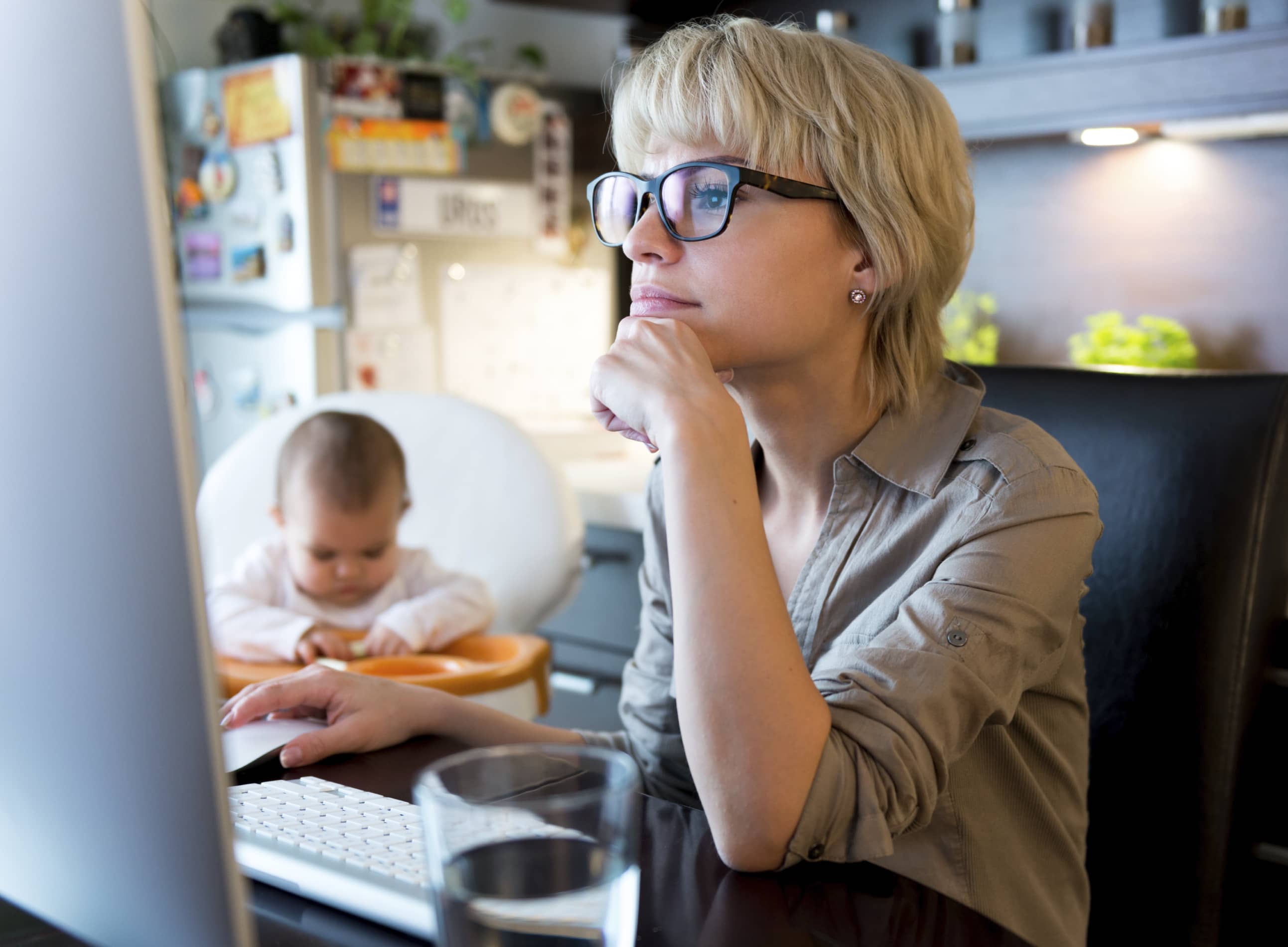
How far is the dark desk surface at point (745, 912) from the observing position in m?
0.54

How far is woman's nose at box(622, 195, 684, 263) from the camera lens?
2.91 ft

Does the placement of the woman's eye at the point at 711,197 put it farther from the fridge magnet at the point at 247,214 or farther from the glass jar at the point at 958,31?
the fridge magnet at the point at 247,214

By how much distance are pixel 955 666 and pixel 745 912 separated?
221mm

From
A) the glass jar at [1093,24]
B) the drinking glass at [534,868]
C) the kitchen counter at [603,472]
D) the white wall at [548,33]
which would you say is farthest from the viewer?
the white wall at [548,33]

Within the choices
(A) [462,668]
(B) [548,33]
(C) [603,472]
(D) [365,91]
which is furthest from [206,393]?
(A) [462,668]

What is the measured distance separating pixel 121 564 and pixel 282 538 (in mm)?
1367

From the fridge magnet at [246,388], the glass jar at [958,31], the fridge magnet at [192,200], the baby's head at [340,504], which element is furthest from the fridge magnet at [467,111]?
the baby's head at [340,504]

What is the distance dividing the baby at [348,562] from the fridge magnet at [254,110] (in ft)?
3.77

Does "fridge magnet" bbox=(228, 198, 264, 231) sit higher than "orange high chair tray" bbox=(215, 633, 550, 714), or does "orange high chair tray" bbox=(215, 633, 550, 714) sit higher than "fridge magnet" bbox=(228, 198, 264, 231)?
"fridge magnet" bbox=(228, 198, 264, 231)

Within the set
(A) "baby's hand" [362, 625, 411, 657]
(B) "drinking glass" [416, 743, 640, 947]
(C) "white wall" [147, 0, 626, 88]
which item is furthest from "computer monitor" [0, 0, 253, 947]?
(C) "white wall" [147, 0, 626, 88]

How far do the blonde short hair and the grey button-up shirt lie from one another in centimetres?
9

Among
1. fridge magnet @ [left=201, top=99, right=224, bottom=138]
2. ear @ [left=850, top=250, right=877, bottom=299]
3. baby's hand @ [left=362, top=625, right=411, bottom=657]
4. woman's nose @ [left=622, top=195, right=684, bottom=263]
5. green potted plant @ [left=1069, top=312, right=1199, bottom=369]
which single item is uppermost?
fridge magnet @ [left=201, top=99, right=224, bottom=138]

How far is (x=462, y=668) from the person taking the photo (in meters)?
1.14

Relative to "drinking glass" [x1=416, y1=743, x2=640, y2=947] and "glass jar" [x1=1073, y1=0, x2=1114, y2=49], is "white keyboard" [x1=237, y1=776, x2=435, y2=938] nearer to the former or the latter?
"drinking glass" [x1=416, y1=743, x2=640, y2=947]
